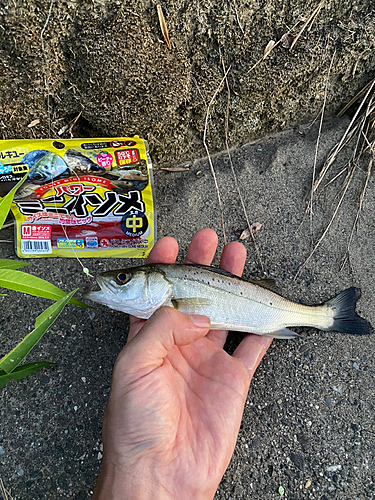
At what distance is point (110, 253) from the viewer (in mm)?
3150

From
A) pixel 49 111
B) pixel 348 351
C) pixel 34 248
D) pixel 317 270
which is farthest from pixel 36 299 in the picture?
pixel 348 351

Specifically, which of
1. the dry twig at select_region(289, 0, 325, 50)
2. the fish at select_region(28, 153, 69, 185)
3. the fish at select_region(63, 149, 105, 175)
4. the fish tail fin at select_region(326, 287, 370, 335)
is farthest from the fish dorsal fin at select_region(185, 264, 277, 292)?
the dry twig at select_region(289, 0, 325, 50)

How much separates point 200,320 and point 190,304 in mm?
211

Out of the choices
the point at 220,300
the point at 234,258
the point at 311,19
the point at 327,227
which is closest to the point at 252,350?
the point at 220,300

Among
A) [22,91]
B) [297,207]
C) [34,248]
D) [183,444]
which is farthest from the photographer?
[297,207]

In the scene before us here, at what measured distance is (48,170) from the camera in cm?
308

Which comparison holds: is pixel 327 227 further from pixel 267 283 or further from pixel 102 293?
pixel 102 293

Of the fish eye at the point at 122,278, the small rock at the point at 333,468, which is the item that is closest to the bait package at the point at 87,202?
the fish eye at the point at 122,278

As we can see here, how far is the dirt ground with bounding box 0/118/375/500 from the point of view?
2.61 m

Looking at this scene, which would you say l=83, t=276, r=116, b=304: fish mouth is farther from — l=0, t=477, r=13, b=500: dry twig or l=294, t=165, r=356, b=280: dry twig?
l=294, t=165, r=356, b=280: dry twig

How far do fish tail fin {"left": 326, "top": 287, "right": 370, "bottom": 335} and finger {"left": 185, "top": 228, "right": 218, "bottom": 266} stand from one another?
104cm

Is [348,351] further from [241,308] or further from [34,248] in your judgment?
[34,248]

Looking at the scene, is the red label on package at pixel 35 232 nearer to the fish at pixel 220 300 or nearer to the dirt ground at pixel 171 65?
the dirt ground at pixel 171 65

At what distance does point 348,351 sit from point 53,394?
246cm
